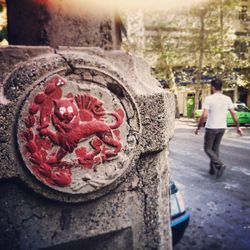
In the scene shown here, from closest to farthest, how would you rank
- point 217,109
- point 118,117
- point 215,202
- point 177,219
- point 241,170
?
point 118,117, point 177,219, point 215,202, point 217,109, point 241,170

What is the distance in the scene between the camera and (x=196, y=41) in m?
19.3

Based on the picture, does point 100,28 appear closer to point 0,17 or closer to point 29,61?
point 29,61

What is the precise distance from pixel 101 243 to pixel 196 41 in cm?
1924

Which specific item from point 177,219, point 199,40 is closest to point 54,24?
point 177,219

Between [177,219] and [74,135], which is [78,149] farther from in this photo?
[177,219]

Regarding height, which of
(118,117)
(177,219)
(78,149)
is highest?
(118,117)

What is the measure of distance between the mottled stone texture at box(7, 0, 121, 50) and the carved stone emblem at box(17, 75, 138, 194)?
0.28m

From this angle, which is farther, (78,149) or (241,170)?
(241,170)

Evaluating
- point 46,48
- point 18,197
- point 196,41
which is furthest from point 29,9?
point 196,41

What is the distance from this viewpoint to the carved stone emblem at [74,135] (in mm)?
1338

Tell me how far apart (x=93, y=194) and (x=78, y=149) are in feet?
0.77

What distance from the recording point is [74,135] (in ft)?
4.57

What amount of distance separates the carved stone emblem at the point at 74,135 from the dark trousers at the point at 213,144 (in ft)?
14.3

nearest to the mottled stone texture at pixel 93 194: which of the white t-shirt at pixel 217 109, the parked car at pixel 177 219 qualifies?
the parked car at pixel 177 219
